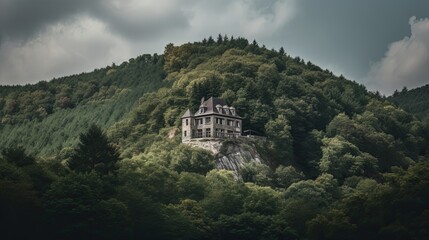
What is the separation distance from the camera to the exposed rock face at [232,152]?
513ft

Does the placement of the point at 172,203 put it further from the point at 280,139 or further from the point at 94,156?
the point at 280,139

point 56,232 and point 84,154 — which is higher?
point 84,154

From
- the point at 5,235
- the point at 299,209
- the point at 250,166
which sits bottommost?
the point at 5,235

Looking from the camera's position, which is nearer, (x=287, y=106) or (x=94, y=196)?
(x=94, y=196)

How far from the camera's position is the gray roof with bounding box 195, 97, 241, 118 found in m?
164

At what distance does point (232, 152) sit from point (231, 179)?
13037 millimetres

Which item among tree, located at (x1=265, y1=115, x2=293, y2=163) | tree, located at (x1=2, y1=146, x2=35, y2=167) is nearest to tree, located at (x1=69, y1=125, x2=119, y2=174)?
tree, located at (x1=2, y1=146, x2=35, y2=167)

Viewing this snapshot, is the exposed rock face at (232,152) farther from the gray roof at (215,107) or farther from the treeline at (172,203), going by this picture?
the treeline at (172,203)

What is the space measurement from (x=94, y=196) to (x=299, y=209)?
3436 cm

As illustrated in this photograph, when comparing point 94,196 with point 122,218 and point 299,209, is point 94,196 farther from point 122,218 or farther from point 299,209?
point 299,209

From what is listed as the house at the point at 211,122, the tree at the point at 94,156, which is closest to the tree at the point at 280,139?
the house at the point at 211,122

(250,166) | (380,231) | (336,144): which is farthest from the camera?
(336,144)

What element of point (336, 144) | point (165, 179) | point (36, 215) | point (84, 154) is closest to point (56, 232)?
point (36, 215)

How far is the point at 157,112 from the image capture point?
18125 centimetres
